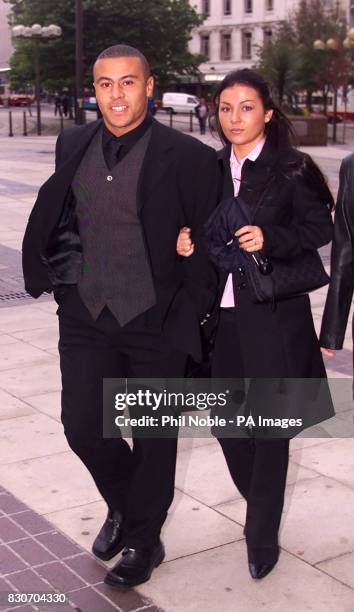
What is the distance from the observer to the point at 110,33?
151 ft

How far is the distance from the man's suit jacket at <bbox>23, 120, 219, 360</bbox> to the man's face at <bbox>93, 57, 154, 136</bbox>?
0.13 m

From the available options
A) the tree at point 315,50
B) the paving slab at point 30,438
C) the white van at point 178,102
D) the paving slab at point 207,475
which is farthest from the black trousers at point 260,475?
the white van at point 178,102

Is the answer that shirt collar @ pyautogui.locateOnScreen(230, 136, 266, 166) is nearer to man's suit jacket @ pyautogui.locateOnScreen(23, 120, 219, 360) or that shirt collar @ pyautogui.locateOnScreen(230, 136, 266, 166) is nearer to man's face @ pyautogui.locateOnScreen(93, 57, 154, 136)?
man's suit jacket @ pyautogui.locateOnScreen(23, 120, 219, 360)

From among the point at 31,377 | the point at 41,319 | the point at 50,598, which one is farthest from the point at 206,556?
the point at 41,319

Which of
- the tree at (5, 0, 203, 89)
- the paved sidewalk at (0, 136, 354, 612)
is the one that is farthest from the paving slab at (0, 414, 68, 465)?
the tree at (5, 0, 203, 89)

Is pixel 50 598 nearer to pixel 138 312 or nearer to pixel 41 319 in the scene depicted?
pixel 138 312

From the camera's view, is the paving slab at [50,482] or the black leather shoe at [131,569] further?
the paving slab at [50,482]

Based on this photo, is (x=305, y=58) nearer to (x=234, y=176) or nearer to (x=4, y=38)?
(x=234, y=176)

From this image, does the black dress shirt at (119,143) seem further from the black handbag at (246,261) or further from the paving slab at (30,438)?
the paving slab at (30,438)

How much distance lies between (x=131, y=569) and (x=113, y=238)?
126 cm

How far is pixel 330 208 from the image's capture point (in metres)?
3.61

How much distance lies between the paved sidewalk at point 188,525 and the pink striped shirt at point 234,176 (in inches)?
42.4

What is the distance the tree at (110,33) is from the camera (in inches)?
1725

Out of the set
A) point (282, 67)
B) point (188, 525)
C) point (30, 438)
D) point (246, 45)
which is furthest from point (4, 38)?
point (188, 525)
